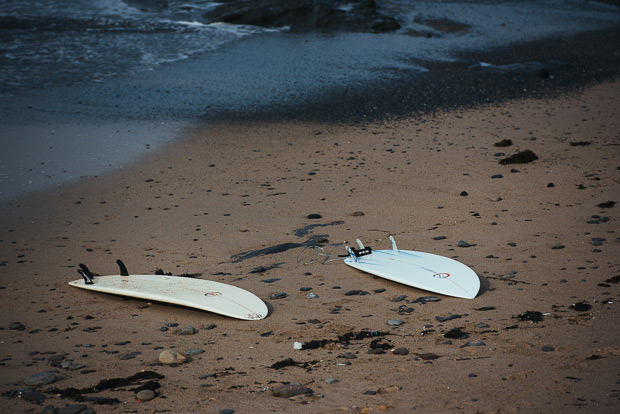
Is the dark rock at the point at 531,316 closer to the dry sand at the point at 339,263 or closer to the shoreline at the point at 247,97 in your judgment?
the dry sand at the point at 339,263

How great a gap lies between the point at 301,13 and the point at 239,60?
5.87 metres

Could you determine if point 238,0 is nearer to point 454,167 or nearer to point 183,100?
point 183,100

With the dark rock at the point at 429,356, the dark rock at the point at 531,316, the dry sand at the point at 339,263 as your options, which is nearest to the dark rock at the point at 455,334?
the dry sand at the point at 339,263

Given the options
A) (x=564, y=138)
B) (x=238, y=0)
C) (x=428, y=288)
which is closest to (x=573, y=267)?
(x=428, y=288)

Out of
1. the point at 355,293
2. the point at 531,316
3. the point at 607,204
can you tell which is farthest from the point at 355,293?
the point at 607,204

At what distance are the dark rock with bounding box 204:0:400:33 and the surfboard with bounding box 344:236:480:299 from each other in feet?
47.3

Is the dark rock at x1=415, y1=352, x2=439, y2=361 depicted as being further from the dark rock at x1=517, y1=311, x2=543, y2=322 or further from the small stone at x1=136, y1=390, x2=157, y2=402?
the small stone at x1=136, y1=390, x2=157, y2=402

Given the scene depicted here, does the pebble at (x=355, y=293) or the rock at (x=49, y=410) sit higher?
the rock at (x=49, y=410)

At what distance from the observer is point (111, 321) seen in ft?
15.9

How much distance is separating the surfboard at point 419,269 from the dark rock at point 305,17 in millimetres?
14404

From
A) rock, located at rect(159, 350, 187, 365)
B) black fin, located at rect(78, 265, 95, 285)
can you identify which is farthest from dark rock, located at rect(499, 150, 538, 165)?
rock, located at rect(159, 350, 187, 365)

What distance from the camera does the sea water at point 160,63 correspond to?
384 inches

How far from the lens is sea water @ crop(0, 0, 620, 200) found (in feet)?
32.0

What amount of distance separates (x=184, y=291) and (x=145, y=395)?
150cm
